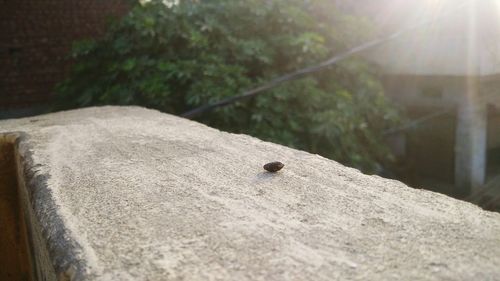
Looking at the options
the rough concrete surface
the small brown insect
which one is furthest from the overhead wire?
the small brown insect

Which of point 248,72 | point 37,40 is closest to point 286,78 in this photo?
point 248,72

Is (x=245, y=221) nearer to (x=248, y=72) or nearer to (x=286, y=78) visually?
(x=286, y=78)

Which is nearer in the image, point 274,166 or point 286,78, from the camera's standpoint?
point 274,166

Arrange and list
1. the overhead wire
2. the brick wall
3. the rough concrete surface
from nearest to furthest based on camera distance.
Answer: the rough concrete surface, the overhead wire, the brick wall

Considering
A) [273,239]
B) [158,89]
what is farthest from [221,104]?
[273,239]

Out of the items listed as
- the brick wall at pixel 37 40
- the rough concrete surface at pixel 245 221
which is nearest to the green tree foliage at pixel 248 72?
the brick wall at pixel 37 40

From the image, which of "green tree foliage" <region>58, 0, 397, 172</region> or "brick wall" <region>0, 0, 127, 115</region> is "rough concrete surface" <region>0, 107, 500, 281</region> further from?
"brick wall" <region>0, 0, 127, 115</region>
